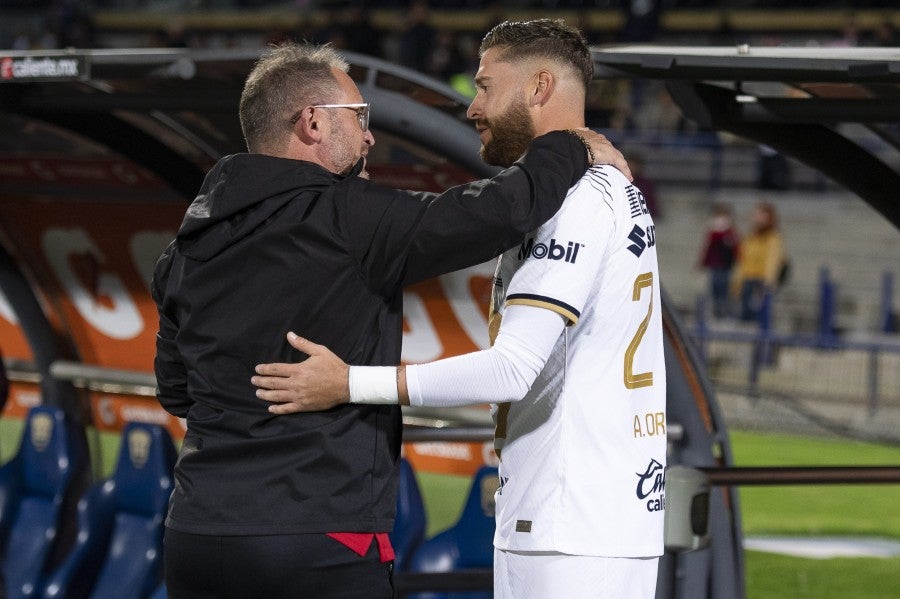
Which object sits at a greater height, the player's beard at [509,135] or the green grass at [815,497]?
the player's beard at [509,135]

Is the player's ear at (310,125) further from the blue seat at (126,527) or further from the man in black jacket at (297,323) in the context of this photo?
the blue seat at (126,527)

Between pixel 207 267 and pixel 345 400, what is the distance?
403 mm

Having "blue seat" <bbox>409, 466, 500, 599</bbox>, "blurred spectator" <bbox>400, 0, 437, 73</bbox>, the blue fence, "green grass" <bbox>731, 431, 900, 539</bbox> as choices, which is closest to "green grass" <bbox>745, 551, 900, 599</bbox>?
"green grass" <bbox>731, 431, 900, 539</bbox>

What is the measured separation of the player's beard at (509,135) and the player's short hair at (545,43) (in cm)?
11

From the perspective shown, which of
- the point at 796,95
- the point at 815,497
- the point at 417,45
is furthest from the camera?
the point at 417,45

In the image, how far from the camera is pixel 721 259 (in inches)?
691

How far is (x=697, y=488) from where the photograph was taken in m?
4.15

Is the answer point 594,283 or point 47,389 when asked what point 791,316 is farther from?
point 594,283

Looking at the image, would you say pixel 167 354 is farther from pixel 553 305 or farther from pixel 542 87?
pixel 542 87

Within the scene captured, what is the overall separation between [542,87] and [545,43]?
0.34ft

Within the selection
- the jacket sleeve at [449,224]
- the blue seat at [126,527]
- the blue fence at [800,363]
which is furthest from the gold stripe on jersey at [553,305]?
the blue fence at [800,363]

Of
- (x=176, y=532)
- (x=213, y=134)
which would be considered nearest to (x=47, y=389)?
(x=213, y=134)

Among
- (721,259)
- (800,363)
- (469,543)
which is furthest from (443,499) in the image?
(721,259)

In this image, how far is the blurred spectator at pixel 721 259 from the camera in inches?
690
